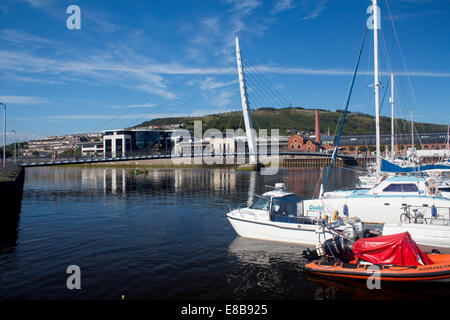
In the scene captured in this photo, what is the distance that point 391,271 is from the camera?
1110 centimetres

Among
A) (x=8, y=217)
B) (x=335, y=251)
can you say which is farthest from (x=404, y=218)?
(x=8, y=217)

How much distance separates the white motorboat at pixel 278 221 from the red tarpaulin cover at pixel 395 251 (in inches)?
104

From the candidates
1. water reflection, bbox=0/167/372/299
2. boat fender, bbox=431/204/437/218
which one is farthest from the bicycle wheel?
water reflection, bbox=0/167/372/299

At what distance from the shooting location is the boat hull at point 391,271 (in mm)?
10898

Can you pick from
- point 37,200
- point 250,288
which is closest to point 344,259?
point 250,288

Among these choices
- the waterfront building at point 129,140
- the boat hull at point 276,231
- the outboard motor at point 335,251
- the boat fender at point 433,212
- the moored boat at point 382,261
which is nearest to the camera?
the moored boat at point 382,261

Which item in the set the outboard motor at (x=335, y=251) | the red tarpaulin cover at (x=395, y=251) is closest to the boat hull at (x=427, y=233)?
the red tarpaulin cover at (x=395, y=251)

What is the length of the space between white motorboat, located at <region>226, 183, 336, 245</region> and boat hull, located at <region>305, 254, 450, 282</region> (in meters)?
2.67

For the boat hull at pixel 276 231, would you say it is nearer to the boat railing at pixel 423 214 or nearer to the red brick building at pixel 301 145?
the boat railing at pixel 423 214

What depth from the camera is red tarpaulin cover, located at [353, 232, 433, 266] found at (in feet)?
37.5

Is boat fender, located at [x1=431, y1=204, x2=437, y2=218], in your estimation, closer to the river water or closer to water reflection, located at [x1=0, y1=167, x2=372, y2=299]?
the river water

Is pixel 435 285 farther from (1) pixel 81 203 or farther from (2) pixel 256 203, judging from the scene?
(1) pixel 81 203

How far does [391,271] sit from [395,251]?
77 centimetres

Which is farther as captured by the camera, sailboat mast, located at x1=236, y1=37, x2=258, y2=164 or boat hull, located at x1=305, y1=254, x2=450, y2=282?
sailboat mast, located at x1=236, y1=37, x2=258, y2=164
